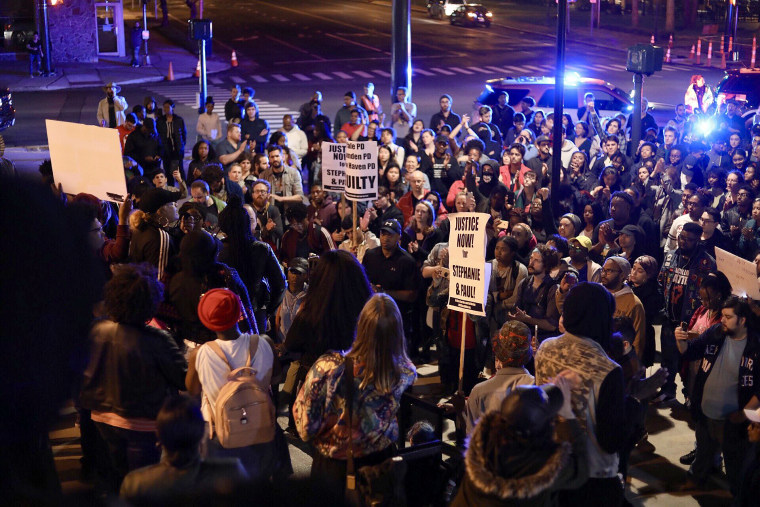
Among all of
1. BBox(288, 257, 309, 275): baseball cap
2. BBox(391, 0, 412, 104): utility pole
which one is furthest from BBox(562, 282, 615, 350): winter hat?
BBox(391, 0, 412, 104): utility pole

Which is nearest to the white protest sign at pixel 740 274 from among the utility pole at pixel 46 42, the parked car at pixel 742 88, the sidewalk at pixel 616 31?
the parked car at pixel 742 88

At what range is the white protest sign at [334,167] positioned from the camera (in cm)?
1073

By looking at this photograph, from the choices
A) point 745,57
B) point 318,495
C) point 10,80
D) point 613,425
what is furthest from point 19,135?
point 745,57

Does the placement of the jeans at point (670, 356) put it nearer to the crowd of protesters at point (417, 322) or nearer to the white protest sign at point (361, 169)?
the crowd of protesters at point (417, 322)

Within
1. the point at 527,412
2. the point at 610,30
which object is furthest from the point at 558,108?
the point at 610,30

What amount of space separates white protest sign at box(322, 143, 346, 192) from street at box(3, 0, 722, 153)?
41.5 feet

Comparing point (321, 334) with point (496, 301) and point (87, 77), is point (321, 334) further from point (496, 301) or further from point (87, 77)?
point (87, 77)

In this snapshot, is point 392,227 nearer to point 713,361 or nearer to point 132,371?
point 713,361

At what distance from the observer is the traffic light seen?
50.0ft

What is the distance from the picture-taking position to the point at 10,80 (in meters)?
32.8

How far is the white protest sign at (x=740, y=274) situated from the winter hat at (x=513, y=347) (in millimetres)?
2616

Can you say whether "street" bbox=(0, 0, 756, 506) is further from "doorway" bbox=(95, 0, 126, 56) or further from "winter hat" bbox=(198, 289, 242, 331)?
"doorway" bbox=(95, 0, 126, 56)

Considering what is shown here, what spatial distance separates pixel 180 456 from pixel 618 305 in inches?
→ 188

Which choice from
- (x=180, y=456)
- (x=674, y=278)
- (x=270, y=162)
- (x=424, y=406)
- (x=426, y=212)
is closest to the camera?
(x=180, y=456)
